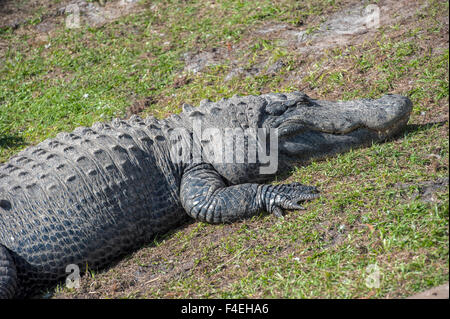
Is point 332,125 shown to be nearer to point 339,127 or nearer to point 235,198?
point 339,127

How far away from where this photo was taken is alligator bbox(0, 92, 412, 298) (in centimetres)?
452

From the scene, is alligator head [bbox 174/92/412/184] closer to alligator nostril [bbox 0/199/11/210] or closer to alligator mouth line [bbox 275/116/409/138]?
alligator mouth line [bbox 275/116/409/138]

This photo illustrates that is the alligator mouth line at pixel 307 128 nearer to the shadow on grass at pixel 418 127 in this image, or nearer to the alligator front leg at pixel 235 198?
the shadow on grass at pixel 418 127

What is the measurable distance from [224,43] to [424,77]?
343 centimetres

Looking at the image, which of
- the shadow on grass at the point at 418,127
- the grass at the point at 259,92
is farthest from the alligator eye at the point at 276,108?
the shadow on grass at the point at 418,127

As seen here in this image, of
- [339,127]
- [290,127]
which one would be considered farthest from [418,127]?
[290,127]

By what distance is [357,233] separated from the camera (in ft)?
13.2

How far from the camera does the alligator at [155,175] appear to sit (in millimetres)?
4516

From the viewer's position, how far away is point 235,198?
15.7 feet

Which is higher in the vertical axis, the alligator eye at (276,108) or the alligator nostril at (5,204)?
the alligator eye at (276,108)

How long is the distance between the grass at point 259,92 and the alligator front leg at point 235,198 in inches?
4.6

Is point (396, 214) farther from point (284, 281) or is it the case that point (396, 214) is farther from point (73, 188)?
point (73, 188)

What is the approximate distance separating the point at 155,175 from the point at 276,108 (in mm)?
1442

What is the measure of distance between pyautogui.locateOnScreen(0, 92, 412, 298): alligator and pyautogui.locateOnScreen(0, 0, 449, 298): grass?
0.58 ft
